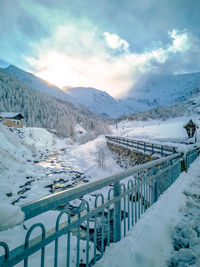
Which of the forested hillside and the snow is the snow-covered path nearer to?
the snow

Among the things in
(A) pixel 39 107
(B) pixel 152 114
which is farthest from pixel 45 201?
(B) pixel 152 114

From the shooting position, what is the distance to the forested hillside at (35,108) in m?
77.2

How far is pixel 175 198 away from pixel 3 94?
103696 mm

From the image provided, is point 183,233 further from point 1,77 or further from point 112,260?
point 1,77

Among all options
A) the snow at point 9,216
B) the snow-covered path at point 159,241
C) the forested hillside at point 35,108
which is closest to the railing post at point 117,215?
the snow-covered path at point 159,241

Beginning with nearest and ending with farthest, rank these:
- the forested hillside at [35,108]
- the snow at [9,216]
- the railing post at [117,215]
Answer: the snow at [9,216], the railing post at [117,215], the forested hillside at [35,108]

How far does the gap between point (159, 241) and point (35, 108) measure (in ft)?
309

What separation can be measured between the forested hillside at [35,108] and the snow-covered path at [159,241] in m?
66.1

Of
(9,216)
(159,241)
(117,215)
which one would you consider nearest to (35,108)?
(117,215)

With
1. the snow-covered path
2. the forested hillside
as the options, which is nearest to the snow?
the snow-covered path

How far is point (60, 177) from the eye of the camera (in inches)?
578

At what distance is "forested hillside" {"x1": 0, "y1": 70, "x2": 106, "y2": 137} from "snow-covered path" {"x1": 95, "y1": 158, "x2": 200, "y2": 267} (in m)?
66.1

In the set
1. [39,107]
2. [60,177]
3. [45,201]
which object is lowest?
[60,177]

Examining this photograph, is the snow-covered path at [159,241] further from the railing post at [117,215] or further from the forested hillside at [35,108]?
the forested hillside at [35,108]
